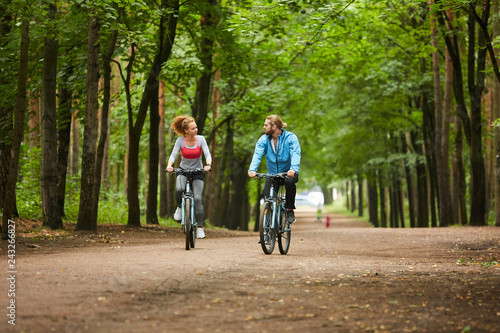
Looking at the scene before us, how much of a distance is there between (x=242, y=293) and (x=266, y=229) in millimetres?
3711

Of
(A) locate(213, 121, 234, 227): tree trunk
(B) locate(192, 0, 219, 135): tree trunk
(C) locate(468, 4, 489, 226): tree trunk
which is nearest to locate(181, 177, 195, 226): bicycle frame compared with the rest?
(B) locate(192, 0, 219, 135): tree trunk

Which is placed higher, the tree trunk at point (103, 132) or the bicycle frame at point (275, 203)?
the tree trunk at point (103, 132)

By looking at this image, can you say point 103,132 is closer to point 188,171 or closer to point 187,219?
point 188,171

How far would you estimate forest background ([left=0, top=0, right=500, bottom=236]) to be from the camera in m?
13.6

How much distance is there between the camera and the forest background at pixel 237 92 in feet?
44.5

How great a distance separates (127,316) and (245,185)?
2783cm

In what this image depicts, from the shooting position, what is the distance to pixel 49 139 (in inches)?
538

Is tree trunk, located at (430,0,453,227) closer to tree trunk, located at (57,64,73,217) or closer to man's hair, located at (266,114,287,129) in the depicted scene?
tree trunk, located at (57,64,73,217)

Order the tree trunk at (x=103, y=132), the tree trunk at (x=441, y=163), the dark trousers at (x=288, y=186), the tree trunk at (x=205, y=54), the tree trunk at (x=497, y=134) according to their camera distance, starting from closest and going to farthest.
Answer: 1. the dark trousers at (x=288, y=186)
2. the tree trunk at (x=103, y=132)
3. the tree trunk at (x=205, y=54)
4. the tree trunk at (x=497, y=134)
5. the tree trunk at (x=441, y=163)

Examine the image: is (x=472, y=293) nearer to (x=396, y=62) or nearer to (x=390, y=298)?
(x=390, y=298)

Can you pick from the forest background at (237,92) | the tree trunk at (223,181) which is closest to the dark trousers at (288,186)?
the forest background at (237,92)

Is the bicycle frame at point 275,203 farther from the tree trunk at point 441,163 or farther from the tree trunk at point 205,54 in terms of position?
the tree trunk at point 441,163

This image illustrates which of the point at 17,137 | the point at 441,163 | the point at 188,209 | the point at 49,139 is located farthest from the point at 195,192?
the point at 441,163

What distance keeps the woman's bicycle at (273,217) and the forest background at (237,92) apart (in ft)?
16.0
